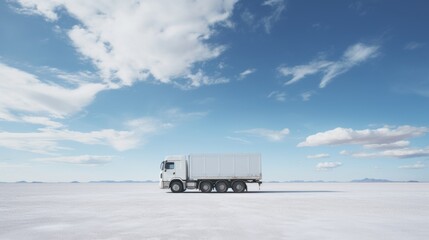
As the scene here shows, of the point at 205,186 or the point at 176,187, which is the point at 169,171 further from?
the point at 205,186

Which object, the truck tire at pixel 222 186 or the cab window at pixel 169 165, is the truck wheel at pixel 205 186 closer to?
the truck tire at pixel 222 186

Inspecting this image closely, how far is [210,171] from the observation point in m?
31.1

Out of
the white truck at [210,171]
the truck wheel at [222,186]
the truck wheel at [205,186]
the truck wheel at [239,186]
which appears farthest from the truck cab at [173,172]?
the truck wheel at [239,186]

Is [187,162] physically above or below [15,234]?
above

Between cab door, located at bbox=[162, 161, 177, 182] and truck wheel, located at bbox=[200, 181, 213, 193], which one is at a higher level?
cab door, located at bbox=[162, 161, 177, 182]

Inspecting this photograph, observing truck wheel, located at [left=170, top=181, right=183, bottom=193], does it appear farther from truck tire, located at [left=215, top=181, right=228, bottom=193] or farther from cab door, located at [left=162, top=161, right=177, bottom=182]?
truck tire, located at [left=215, top=181, right=228, bottom=193]

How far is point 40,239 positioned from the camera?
945 centimetres

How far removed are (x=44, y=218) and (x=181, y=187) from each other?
59.1 feet

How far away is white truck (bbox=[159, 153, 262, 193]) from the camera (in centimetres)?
3095

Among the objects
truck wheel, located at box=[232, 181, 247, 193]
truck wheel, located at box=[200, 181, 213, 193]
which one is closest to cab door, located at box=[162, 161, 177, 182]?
truck wheel, located at box=[200, 181, 213, 193]

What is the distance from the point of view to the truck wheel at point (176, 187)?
103 feet

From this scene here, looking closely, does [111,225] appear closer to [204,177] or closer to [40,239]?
[40,239]

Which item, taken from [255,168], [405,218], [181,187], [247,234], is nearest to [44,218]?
[247,234]

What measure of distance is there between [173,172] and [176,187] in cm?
142
